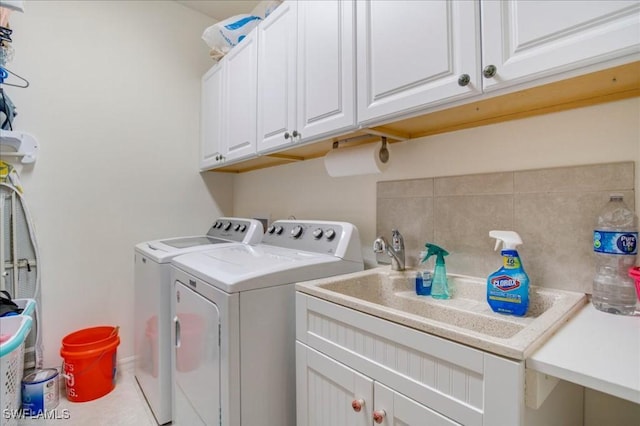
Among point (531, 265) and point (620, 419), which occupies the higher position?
point (531, 265)

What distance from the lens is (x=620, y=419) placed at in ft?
3.08

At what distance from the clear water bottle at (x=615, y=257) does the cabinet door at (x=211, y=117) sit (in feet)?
7.26

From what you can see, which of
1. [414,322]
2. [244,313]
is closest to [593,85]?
[414,322]

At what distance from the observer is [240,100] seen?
210cm

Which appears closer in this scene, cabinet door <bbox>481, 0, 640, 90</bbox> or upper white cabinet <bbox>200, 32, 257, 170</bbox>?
cabinet door <bbox>481, 0, 640, 90</bbox>

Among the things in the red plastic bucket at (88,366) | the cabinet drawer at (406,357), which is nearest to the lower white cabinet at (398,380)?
the cabinet drawer at (406,357)

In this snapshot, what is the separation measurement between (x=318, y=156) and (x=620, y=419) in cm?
178

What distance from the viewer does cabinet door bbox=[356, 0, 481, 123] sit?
→ 0.96 metres

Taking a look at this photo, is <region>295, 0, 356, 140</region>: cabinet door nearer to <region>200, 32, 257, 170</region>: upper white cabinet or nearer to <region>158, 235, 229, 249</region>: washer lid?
<region>200, 32, 257, 170</region>: upper white cabinet

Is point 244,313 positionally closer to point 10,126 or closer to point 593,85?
point 593,85

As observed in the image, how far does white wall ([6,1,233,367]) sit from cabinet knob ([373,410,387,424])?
224cm

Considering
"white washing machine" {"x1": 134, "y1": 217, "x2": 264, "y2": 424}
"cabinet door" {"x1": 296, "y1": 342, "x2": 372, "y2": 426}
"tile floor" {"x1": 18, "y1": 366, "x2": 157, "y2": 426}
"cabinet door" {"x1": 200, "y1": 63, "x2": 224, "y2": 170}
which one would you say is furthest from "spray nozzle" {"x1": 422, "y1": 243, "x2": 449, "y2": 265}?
"tile floor" {"x1": 18, "y1": 366, "x2": 157, "y2": 426}

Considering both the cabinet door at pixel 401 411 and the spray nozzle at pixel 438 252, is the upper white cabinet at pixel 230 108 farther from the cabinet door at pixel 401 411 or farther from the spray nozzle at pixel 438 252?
the cabinet door at pixel 401 411

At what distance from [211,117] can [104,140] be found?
80 centimetres
